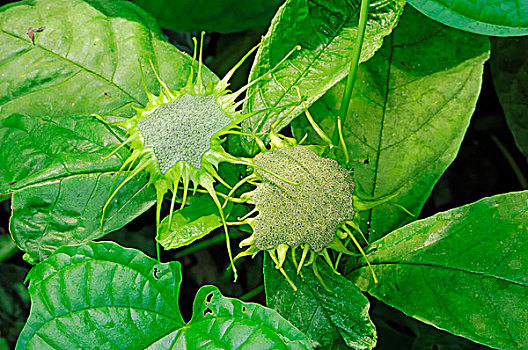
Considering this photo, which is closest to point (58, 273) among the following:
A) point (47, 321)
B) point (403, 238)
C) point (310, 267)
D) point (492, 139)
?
point (47, 321)

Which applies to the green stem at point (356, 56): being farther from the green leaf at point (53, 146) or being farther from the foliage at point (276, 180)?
the green leaf at point (53, 146)

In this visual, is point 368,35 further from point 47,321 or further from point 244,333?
point 47,321

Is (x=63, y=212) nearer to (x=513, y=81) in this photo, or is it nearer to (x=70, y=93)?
(x=70, y=93)

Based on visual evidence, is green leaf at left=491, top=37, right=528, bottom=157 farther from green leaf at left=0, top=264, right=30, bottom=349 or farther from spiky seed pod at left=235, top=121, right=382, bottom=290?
green leaf at left=0, top=264, right=30, bottom=349

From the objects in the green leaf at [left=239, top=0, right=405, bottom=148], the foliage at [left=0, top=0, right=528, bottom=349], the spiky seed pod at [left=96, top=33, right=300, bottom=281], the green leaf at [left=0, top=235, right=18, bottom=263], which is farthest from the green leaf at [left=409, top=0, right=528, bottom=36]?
the green leaf at [left=0, top=235, right=18, bottom=263]

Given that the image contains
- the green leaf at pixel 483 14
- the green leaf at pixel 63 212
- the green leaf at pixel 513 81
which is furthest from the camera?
the green leaf at pixel 513 81

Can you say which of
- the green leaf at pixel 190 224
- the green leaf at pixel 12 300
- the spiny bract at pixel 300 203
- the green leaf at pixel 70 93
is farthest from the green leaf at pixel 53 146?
the green leaf at pixel 12 300

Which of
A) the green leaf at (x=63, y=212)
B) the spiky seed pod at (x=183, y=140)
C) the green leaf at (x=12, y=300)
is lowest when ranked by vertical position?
the green leaf at (x=12, y=300)

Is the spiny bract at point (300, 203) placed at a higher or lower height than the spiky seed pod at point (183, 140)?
lower

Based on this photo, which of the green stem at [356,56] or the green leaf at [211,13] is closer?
the green stem at [356,56]
